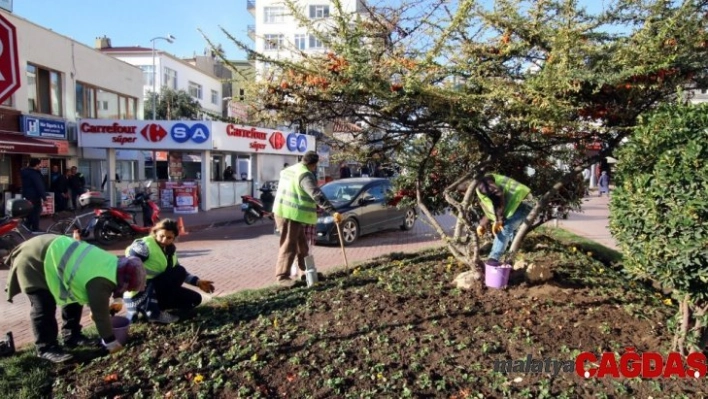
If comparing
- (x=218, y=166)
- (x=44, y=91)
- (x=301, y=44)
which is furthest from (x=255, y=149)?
(x=301, y=44)

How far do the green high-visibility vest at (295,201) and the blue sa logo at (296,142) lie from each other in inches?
623

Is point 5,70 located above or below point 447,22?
below

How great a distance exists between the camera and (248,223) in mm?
13805

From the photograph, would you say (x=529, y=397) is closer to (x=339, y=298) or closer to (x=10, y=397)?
(x=339, y=298)

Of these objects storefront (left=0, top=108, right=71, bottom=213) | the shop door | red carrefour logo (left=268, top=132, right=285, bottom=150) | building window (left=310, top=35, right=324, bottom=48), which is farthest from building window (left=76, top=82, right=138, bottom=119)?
building window (left=310, top=35, right=324, bottom=48)

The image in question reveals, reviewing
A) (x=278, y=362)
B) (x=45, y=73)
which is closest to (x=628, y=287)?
(x=278, y=362)

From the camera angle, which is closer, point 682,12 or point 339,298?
point 682,12

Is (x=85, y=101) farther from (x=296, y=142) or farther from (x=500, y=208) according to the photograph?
(x=500, y=208)

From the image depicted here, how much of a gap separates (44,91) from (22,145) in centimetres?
364

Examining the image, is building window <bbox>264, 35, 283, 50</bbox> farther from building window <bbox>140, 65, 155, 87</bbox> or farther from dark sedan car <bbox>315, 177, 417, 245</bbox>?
building window <bbox>140, 65, 155, 87</bbox>

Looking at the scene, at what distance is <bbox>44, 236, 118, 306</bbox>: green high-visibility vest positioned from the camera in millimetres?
3648

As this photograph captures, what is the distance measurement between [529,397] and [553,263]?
3.06 m

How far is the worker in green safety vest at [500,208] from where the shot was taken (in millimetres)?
5004

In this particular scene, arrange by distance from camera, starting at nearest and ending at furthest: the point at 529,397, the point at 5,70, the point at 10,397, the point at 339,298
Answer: the point at 529,397
the point at 10,397
the point at 5,70
the point at 339,298
